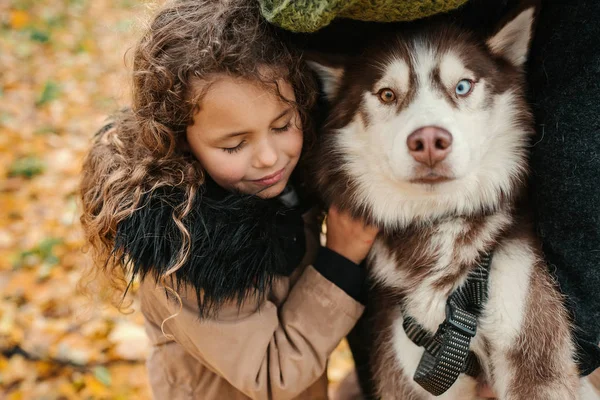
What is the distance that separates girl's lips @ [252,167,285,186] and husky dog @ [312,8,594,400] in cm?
18

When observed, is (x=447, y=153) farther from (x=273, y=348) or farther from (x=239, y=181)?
(x=273, y=348)

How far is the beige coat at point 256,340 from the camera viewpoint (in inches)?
71.5

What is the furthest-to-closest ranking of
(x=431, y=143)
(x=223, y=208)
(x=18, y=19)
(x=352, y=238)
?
(x=18, y=19) < (x=352, y=238) < (x=223, y=208) < (x=431, y=143)

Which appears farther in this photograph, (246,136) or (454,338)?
(246,136)

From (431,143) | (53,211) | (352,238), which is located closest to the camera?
(431,143)

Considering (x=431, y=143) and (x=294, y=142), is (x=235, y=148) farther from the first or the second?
(x=431, y=143)

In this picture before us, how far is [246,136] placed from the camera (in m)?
1.85

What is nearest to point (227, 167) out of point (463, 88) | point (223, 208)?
point (223, 208)

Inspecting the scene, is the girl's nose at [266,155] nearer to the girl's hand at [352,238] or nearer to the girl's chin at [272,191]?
the girl's chin at [272,191]

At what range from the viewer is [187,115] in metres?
1.81

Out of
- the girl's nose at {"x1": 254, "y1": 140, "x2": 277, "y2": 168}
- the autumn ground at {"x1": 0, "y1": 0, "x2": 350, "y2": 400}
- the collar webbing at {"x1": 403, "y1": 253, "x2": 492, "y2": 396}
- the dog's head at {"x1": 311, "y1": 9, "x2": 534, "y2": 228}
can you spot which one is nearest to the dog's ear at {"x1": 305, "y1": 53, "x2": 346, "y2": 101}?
the dog's head at {"x1": 311, "y1": 9, "x2": 534, "y2": 228}

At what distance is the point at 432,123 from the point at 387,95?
27 centimetres

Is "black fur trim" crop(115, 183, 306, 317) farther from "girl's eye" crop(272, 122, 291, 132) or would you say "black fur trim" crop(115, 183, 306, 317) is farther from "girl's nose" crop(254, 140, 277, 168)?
"girl's eye" crop(272, 122, 291, 132)

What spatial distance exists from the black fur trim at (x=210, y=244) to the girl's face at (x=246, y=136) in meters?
0.11
